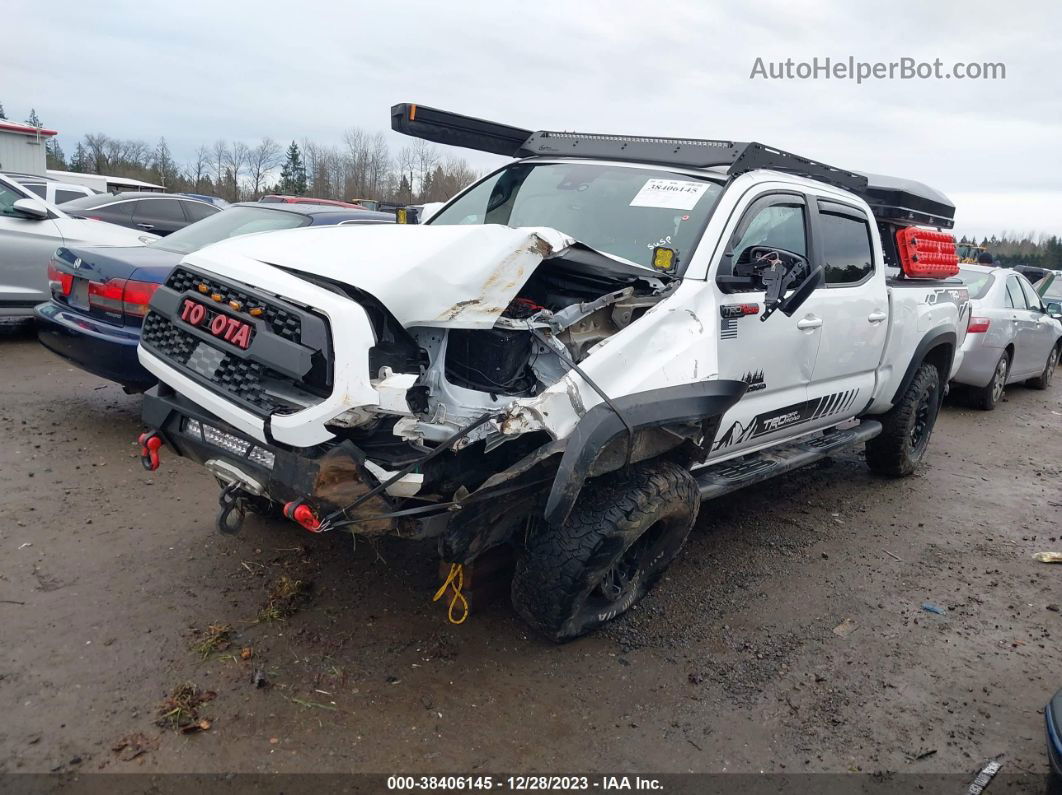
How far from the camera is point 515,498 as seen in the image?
3.04 m

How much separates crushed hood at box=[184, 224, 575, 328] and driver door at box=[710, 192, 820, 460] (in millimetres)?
962

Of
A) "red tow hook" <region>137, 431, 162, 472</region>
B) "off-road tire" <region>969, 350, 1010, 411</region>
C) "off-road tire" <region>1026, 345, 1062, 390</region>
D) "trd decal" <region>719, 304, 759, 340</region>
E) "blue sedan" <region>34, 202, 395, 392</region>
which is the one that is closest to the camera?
"red tow hook" <region>137, 431, 162, 472</region>

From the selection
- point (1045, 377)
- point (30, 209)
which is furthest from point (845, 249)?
point (1045, 377)

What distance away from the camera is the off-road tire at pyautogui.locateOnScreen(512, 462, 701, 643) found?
3.17 m

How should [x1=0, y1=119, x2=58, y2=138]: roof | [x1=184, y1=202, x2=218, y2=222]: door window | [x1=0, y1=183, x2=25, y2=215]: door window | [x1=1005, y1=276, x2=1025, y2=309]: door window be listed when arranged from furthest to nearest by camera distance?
[x1=0, y1=119, x2=58, y2=138]: roof → [x1=184, y1=202, x2=218, y2=222]: door window → [x1=1005, y1=276, x2=1025, y2=309]: door window → [x1=0, y1=183, x2=25, y2=215]: door window

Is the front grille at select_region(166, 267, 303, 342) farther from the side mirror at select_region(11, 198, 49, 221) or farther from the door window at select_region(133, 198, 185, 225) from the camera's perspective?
the door window at select_region(133, 198, 185, 225)

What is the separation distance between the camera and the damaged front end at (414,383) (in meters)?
2.78

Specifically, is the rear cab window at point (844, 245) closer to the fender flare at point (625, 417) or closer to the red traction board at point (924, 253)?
the red traction board at point (924, 253)

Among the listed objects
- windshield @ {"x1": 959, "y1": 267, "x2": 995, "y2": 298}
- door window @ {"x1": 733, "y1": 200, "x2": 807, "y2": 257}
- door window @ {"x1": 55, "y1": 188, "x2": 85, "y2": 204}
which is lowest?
door window @ {"x1": 55, "y1": 188, "x2": 85, "y2": 204}

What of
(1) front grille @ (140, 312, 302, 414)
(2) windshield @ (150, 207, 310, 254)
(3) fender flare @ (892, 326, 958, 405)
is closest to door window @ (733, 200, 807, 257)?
(3) fender flare @ (892, 326, 958, 405)

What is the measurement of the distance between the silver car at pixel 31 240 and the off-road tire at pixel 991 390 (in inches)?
359

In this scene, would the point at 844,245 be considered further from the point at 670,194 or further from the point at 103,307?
the point at 103,307

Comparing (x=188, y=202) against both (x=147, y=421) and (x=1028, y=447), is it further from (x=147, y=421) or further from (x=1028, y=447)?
(x=1028, y=447)

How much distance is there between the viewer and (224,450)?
122 inches
